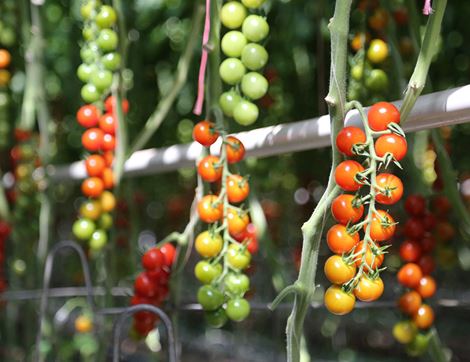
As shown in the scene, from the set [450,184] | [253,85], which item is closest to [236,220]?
[253,85]

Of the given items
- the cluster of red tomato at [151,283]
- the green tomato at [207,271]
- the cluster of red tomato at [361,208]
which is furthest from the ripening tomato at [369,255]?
the cluster of red tomato at [151,283]

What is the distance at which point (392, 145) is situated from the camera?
45 cm

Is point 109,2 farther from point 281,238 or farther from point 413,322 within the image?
point 281,238

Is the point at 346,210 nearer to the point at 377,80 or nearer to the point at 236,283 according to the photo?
the point at 236,283

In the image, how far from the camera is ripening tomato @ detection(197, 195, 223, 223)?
63cm

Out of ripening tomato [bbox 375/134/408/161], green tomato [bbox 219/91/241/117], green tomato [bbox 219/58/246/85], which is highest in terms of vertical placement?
green tomato [bbox 219/58/246/85]

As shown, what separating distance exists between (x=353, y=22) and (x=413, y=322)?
0.36m

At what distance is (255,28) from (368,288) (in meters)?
0.29

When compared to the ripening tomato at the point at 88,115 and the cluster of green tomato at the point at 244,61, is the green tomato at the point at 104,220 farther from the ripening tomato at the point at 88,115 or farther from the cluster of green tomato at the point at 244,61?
the cluster of green tomato at the point at 244,61

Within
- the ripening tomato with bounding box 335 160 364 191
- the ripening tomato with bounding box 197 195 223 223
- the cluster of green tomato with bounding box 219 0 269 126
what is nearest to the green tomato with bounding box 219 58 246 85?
the cluster of green tomato with bounding box 219 0 269 126

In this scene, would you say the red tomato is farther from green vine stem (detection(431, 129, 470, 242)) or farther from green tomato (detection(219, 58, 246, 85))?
green tomato (detection(219, 58, 246, 85))

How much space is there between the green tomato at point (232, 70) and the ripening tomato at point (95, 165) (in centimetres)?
25

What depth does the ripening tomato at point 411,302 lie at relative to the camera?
68cm

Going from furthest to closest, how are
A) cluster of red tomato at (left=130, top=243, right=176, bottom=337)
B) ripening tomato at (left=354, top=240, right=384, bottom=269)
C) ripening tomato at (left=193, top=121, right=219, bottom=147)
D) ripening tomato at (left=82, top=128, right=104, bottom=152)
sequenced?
ripening tomato at (left=82, top=128, right=104, bottom=152) < cluster of red tomato at (left=130, top=243, right=176, bottom=337) < ripening tomato at (left=193, top=121, right=219, bottom=147) < ripening tomato at (left=354, top=240, right=384, bottom=269)
